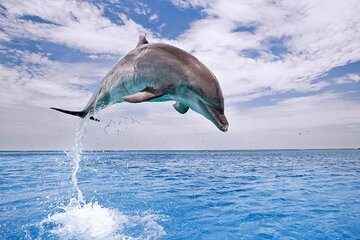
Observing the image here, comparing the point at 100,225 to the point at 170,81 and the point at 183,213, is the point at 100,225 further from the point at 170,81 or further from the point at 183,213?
the point at 170,81

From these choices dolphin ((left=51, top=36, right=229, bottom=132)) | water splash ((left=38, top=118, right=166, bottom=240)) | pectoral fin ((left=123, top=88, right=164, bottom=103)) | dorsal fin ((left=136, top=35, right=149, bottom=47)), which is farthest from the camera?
water splash ((left=38, top=118, right=166, bottom=240))

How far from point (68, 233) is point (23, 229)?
1.25 metres

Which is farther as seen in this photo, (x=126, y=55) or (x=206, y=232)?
(x=206, y=232)

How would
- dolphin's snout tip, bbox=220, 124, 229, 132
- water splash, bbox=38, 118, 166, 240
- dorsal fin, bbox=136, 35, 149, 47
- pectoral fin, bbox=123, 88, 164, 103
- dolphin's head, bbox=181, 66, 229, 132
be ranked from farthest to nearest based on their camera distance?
1. water splash, bbox=38, 118, 166, 240
2. dorsal fin, bbox=136, 35, 149, 47
3. pectoral fin, bbox=123, 88, 164, 103
4. dolphin's head, bbox=181, 66, 229, 132
5. dolphin's snout tip, bbox=220, 124, 229, 132

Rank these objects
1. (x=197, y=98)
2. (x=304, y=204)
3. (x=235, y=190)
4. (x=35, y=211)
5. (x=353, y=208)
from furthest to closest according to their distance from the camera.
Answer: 1. (x=235, y=190)
2. (x=304, y=204)
3. (x=353, y=208)
4. (x=35, y=211)
5. (x=197, y=98)

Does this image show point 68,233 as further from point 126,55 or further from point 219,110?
point 219,110

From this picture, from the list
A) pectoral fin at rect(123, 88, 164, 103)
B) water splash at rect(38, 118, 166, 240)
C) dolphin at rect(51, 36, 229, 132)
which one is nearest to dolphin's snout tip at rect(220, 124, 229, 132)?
dolphin at rect(51, 36, 229, 132)

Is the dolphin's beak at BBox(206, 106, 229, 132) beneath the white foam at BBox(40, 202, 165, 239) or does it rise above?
above

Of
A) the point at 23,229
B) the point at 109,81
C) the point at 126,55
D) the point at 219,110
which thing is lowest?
the point at 23,229

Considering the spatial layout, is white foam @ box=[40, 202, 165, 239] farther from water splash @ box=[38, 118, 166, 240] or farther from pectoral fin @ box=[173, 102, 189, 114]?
pectoral fin @ box=[173, 102, 189, 114]

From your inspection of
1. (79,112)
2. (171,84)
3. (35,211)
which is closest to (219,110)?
(171,84)

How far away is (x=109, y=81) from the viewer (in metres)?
5.15

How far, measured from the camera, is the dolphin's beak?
127 inches

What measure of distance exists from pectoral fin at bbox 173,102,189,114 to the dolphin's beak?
2.56ft
